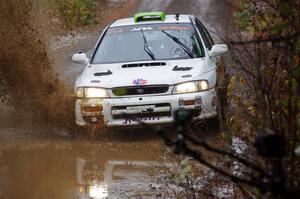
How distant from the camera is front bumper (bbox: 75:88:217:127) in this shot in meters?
8.67

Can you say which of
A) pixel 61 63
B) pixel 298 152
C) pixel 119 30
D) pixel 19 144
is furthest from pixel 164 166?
pixel 61 63

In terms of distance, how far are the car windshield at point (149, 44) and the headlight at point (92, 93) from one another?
959 mm

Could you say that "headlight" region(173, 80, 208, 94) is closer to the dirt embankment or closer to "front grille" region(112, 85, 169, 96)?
"front grille" region(112, 85, 169, 96)

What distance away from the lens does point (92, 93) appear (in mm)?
8969

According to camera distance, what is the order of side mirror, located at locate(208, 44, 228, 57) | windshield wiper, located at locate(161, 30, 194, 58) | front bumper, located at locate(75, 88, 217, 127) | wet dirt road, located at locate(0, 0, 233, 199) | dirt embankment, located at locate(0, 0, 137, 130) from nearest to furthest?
1. wet dirt road, located at locate(0, 0, 233, 199)
2. front bumper, located at locate(75, 88, 217, 127)
3. side mirror, located at locate(208, 44, 228, 57)
4. windshield wiper, located at locate(161, 30, 194, 58)
5. dirt embankment, located at locate(0, 0, 137, 130)

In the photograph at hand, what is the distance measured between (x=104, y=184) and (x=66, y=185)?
45cm

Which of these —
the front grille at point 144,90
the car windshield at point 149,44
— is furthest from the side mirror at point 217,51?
the front grille at point 144,90

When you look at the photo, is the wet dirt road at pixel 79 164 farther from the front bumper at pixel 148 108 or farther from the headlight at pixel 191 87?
the headlight at pixel 191 87

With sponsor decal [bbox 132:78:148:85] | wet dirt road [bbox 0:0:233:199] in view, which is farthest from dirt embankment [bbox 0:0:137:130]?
sponsor decal [bbox 132:78:148:85]

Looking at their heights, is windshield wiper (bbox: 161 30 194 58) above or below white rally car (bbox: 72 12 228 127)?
above

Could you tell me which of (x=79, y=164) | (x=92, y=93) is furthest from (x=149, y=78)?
(x=79, y=164)

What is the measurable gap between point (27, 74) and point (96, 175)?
3374mm

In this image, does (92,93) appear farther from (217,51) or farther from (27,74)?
(27,74)

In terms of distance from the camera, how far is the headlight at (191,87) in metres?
8.77
